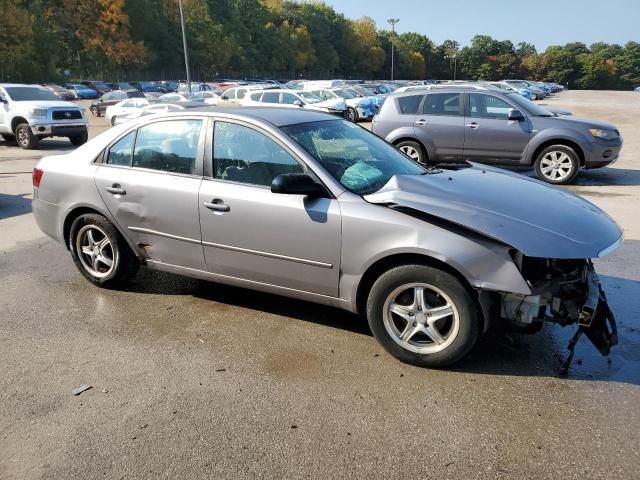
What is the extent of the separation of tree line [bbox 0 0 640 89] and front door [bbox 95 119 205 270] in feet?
190

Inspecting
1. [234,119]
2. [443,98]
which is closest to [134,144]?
[234,119]

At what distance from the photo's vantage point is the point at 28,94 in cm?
1639

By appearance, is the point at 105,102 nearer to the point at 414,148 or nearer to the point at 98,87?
the point at 414,148

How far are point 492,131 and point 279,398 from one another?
8.26 metres

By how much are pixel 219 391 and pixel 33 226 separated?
5.36m

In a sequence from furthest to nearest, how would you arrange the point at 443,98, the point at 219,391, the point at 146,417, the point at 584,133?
the point at 443,98, the point at 584,133, the point at 219,391, the point at 146,417

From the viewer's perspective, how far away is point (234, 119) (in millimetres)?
4191

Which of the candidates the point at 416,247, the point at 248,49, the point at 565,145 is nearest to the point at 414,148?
the point at 565,145

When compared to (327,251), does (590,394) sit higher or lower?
lower

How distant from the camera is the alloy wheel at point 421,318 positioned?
342cm

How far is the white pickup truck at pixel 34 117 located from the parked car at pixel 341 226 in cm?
1229

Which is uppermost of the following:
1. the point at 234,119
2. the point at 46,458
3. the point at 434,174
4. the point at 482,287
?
the point at 234,119

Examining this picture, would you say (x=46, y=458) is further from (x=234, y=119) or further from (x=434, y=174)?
(x=434, y=174)

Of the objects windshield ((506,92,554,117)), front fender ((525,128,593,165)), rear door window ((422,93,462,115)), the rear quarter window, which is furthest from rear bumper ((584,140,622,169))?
Answer: the rear quarter window
